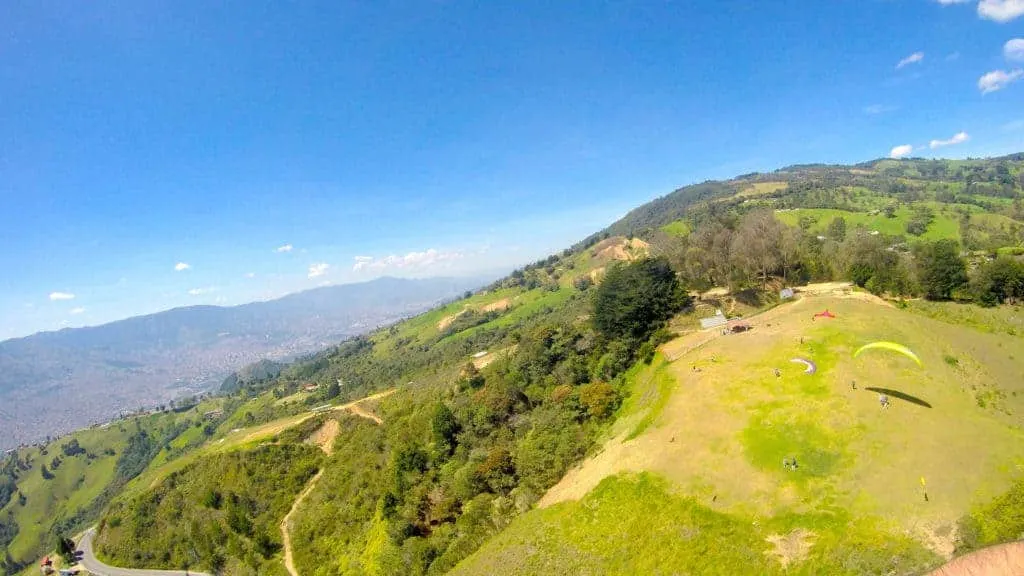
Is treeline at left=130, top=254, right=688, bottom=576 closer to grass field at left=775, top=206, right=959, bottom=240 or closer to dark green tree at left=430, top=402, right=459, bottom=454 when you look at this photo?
dark green tree at left=430, top=402, right=459, bottom=454

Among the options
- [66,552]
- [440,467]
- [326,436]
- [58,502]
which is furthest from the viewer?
[58,502]

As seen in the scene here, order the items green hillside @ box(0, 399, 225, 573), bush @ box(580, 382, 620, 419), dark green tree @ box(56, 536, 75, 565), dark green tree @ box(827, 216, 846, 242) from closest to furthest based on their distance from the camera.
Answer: bush @ box(580, 382, 620, 419)
dark green tree @ box(56, 536, 75, 565)
dark green tree @ box(827, 216, 846, 242)
green hillside @ box(0, 399, 225, 573)

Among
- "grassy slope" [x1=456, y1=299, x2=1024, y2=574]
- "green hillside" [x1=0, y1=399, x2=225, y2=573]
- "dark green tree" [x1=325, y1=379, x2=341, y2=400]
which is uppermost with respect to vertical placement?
"grassy slope" [x1=456, y1=299, x2=1024, y2=574]

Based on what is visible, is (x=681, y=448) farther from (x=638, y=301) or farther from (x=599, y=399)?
(x=638, y=301)

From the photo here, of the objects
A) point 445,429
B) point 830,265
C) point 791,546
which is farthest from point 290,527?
point 830,265

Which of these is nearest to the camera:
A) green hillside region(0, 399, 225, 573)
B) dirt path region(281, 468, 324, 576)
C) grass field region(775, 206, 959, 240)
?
dirt path region(281, 468, 324, 576)

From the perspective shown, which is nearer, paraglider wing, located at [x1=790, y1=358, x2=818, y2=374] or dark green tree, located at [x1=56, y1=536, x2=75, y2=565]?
paraglider wing, located at [x1=790, y1=358, x2=818, y2=374]

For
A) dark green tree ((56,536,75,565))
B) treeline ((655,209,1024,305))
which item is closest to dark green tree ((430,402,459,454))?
treeline ((655,209,1024,305))
